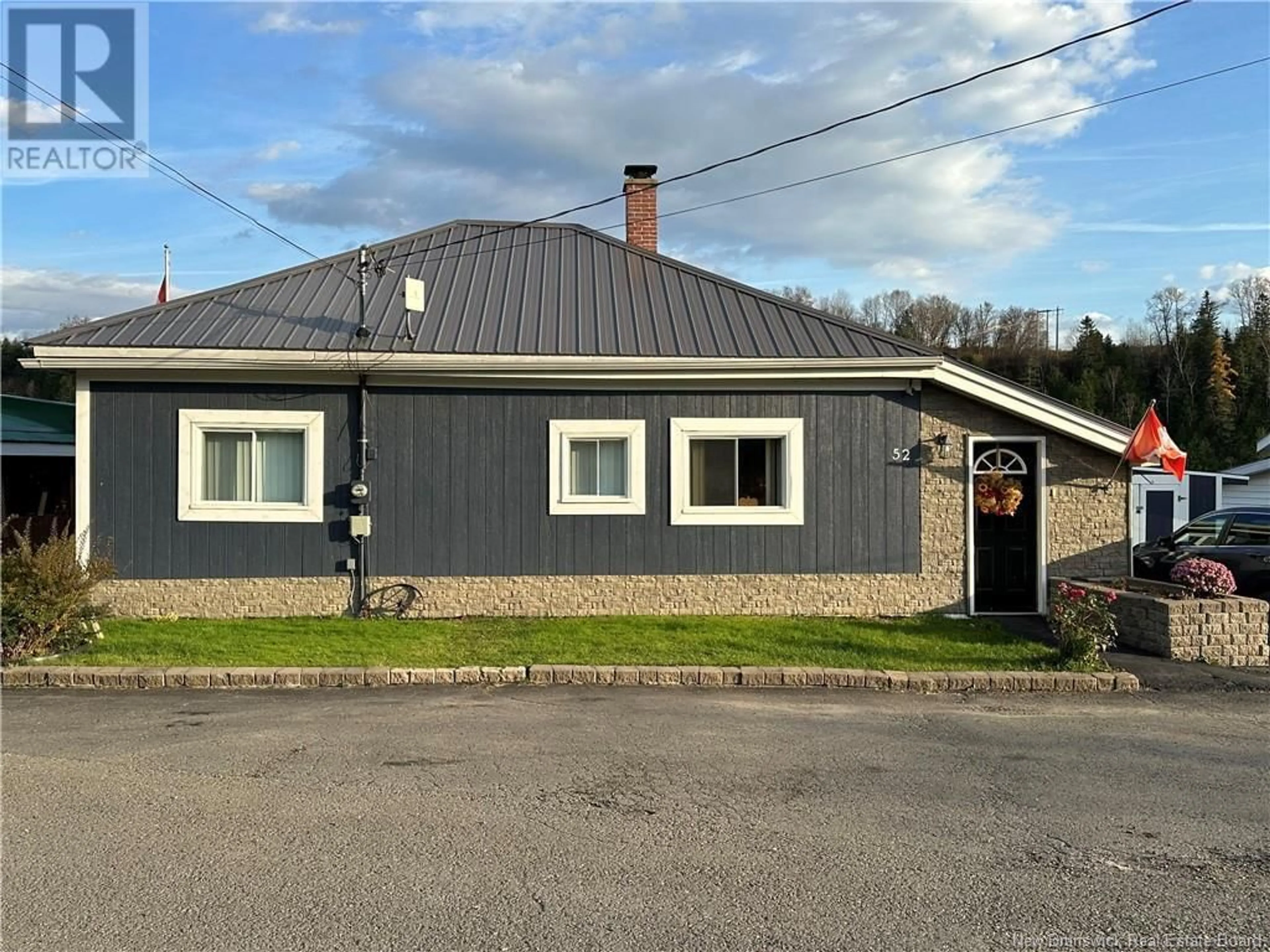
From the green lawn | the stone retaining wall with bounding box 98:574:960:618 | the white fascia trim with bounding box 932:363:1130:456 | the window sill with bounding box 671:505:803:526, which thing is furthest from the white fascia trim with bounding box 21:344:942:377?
the green lawn

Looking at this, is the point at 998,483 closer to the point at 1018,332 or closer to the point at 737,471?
the point at 737,471

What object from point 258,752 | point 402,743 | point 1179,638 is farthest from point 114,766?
point 1179,638

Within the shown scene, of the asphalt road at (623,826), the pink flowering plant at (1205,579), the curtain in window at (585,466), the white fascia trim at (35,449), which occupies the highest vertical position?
the white fascia trim at (35,449)

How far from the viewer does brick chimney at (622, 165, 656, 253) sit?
52.5 ft

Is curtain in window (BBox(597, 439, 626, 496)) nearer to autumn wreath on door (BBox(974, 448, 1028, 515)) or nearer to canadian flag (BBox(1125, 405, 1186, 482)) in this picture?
autumn wreath on door (BBox(974, 448, 1028, 515))

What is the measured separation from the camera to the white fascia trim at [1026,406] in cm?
1202

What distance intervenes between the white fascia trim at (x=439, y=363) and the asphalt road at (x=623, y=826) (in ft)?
15.6

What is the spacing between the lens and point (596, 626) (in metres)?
11.1

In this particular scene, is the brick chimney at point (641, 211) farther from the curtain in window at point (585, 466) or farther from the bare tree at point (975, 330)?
the bare tree at point (975, 330)

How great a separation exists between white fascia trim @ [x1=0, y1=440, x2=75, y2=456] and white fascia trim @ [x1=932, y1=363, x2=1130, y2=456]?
48.4 ft

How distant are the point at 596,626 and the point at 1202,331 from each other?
6879cm

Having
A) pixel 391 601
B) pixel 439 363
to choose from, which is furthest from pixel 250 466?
pixel 439 363

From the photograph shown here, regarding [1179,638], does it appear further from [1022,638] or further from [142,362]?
[142,362]

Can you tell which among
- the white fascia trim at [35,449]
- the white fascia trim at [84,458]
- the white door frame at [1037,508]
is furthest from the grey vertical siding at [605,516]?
the white fascia trim at [35,449]
